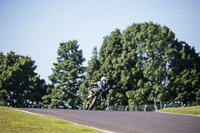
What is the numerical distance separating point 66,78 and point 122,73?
1296cm

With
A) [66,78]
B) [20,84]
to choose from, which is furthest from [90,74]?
[20,84]

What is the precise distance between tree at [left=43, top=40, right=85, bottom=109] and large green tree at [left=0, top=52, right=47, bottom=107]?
111 inches

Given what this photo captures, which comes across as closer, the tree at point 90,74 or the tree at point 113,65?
the tree at point 113,65

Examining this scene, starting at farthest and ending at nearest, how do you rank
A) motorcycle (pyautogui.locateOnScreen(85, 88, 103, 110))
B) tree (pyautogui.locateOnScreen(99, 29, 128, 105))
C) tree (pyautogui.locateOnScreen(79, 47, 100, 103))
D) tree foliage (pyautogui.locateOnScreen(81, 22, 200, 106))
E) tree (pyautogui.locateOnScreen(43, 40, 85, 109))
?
tree (pyautogui.locateOnScreen(43, 40, 85, 109)) → tree (pyautogui.locateOnScreen(79, 47, 100, 103)) → tree (pyautogui.locateOnScreen(99, 29, 128, 105)) → tree foliage (pyautogui.locateOnScreen(81, 22, 200, 106)) → motorcycle (pyautogui.locateOnScreen(85, 88, 103, 110))

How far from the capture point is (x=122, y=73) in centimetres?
4169

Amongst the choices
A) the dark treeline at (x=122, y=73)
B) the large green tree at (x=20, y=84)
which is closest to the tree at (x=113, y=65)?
the dark treeline at (x=122, y=73)

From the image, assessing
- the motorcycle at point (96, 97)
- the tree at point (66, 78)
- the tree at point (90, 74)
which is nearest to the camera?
the motorcycle at point (96, 97)

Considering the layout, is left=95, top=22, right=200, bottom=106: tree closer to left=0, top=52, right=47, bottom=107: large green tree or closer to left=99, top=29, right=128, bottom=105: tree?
left=99, top=29, right=128, bottom=105: tree

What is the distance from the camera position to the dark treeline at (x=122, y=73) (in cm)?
3950

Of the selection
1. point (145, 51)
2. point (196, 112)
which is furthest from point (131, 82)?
point (196, 112)

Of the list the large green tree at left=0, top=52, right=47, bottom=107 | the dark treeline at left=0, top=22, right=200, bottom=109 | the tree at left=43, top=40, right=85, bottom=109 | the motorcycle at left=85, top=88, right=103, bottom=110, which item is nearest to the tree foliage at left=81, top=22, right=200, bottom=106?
the dark treeline at left=0, top=22, right=200, bottom=109

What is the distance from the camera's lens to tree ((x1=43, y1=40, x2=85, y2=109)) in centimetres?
4966

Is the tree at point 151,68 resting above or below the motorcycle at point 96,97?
above

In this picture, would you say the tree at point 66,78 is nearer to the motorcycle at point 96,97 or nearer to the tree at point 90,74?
the tree at point 90,74
